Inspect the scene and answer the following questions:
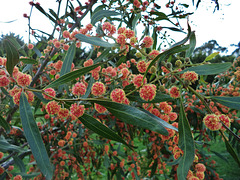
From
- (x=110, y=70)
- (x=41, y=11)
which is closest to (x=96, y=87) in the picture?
(x=110, y=70)

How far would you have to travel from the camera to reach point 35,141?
0.56 m

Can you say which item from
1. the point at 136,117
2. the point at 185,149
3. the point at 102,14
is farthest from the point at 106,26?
the point at 185,149

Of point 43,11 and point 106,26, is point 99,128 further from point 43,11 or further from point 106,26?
point 43,11

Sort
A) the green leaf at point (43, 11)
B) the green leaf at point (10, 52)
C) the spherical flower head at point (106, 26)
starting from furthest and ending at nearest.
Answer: the green leaf at point (43, 11) < the spherical flower head at point (106, 26) < the green leaf at point (10, 52)

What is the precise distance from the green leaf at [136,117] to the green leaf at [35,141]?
0.22 meters

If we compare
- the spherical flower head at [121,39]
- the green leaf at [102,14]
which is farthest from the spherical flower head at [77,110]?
the green leaf at [102,14]

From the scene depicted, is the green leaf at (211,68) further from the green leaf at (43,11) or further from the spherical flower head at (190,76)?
the green leaf at (43,11)

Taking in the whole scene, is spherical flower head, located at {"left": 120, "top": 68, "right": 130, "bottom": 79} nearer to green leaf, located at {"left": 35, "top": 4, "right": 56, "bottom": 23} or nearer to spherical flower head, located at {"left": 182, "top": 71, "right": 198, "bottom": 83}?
spherical flower head, located at {"left": 182, "top": 71, "right": 198, "bottom": 83}

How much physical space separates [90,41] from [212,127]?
1.85 feet

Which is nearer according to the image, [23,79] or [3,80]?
[23,79]

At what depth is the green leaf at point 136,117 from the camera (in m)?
0.52

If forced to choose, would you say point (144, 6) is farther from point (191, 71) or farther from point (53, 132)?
point (53, 132)

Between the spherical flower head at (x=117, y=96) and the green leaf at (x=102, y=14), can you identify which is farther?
the green leaf at (x=102, y=14)

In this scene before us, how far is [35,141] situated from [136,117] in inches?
12.4
